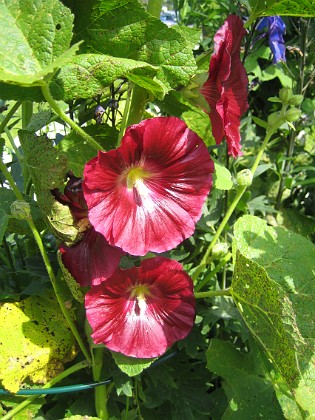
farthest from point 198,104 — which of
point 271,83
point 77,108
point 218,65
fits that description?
point 271,83

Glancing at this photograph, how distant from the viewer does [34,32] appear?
60 cm

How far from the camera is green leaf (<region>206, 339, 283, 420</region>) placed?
2.79 ft

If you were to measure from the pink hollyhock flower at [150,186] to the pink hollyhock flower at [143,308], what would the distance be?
64mm

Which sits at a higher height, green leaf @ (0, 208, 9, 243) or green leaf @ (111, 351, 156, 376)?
green leaf @ (0, 208, 9, 243)

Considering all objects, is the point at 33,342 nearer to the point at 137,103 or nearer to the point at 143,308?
the point at 143,308

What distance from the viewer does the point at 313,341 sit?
2.41 ft

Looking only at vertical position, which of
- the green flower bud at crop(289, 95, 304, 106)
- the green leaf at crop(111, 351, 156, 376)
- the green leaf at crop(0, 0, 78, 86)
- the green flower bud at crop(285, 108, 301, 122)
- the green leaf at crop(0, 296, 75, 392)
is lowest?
the green leaf at crop(0, 296, 75, 392)

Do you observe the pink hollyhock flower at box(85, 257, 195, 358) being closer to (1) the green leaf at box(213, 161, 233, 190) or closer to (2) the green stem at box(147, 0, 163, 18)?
(1) the green leaf at box(213, 161, 233, 190)

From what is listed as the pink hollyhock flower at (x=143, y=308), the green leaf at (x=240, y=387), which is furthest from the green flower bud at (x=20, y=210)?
the green leaf at (x=240, y=387)

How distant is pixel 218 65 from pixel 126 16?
0.12 metres

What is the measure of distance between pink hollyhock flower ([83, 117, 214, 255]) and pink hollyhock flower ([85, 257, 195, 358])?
0.06 m

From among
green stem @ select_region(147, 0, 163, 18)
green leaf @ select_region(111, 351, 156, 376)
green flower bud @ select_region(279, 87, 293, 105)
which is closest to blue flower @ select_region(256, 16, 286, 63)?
green flower bud @ select_region(279, 87, 293, 105)

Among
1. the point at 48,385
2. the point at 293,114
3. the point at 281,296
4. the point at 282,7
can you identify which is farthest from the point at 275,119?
the point at 48,385

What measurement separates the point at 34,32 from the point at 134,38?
12 cm
